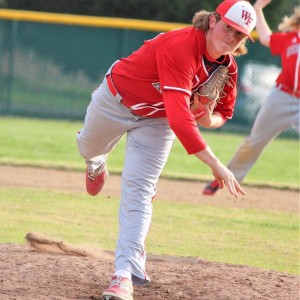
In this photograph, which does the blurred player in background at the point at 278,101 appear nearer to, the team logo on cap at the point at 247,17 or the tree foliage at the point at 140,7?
the team logo on cap at the point at 247,17

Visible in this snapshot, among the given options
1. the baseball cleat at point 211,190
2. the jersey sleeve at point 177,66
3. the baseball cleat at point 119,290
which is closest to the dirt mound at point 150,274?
the baseball cleat at point 119,290

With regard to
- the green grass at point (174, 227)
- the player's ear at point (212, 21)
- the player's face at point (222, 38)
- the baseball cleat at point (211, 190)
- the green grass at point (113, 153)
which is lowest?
the green grass at point (113, 153)

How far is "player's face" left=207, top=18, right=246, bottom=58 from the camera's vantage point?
16.1ft

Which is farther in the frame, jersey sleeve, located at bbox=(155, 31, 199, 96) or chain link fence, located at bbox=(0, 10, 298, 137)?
chain link fence, located at bbox=(0, 10, 298, 137)

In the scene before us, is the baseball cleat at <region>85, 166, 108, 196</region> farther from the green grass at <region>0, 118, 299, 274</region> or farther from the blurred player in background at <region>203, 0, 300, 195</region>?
the blurred player in background at <region>203, 0, 300, 195</region>

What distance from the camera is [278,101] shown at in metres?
9.04

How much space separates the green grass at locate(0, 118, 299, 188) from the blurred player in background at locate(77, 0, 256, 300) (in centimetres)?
564

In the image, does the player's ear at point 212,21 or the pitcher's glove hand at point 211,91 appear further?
the pitcher's glove hand at point 211,91

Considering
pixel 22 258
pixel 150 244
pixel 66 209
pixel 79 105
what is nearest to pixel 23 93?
pixel 79 105

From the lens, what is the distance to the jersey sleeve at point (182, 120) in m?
4.79

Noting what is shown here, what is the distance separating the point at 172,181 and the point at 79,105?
6577 mm

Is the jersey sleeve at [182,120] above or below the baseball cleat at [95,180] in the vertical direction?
above

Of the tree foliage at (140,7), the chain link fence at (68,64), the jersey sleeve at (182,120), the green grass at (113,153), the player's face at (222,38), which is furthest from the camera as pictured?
→ the tree foliage at (140,7)

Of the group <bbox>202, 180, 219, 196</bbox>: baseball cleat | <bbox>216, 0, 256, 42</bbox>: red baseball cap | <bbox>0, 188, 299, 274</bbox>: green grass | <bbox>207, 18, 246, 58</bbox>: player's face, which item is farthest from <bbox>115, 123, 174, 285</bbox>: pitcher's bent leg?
<bbox>202, 180, 219, 196</bbox>: baseball cleat
